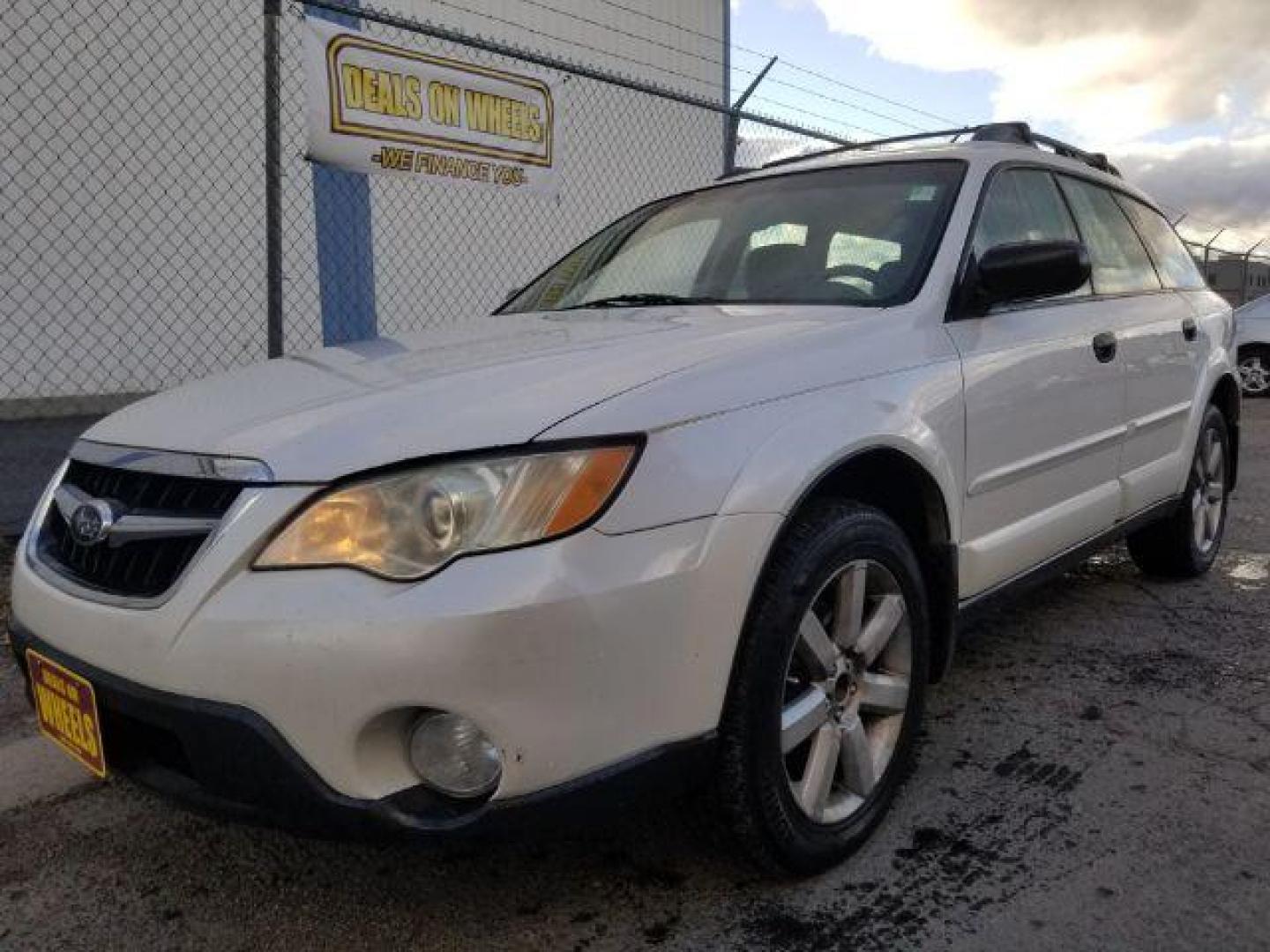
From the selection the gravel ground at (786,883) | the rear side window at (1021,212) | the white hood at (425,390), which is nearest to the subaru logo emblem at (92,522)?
the white hood at (425,390)

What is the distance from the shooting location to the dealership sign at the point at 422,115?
15.7 feet

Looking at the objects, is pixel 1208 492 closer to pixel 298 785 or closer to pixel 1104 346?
pixel 1104 346

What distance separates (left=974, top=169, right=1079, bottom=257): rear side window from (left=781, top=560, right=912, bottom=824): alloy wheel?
110cm

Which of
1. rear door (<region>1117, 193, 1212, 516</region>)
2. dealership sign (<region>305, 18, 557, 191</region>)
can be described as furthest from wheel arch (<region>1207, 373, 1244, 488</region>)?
dealership sign (<region>305, 18, 557, 191</region>)

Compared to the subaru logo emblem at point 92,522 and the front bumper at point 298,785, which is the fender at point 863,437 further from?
the subaru logo emblem at point 92,522

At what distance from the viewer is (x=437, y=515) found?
174 cm

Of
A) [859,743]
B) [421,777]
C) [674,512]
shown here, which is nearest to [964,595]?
[859,743]

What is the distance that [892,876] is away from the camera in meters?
2.22

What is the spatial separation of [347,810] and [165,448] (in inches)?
30.6

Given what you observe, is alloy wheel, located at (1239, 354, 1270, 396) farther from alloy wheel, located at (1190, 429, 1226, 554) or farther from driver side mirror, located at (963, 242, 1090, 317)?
driver side mirror, located at (963, 242, 1090, 317)

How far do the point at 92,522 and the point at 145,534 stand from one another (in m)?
0.18

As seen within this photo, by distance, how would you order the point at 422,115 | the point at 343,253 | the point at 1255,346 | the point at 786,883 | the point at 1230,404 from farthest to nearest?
1. the point at 1255,346
2. the point at 343,253
3. the point at 422,115
4. the point at 1230,404
5. the point at 786,883

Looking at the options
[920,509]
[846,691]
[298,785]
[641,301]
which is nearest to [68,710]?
[298,785]

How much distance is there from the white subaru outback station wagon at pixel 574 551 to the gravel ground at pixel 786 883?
0.61 ft
